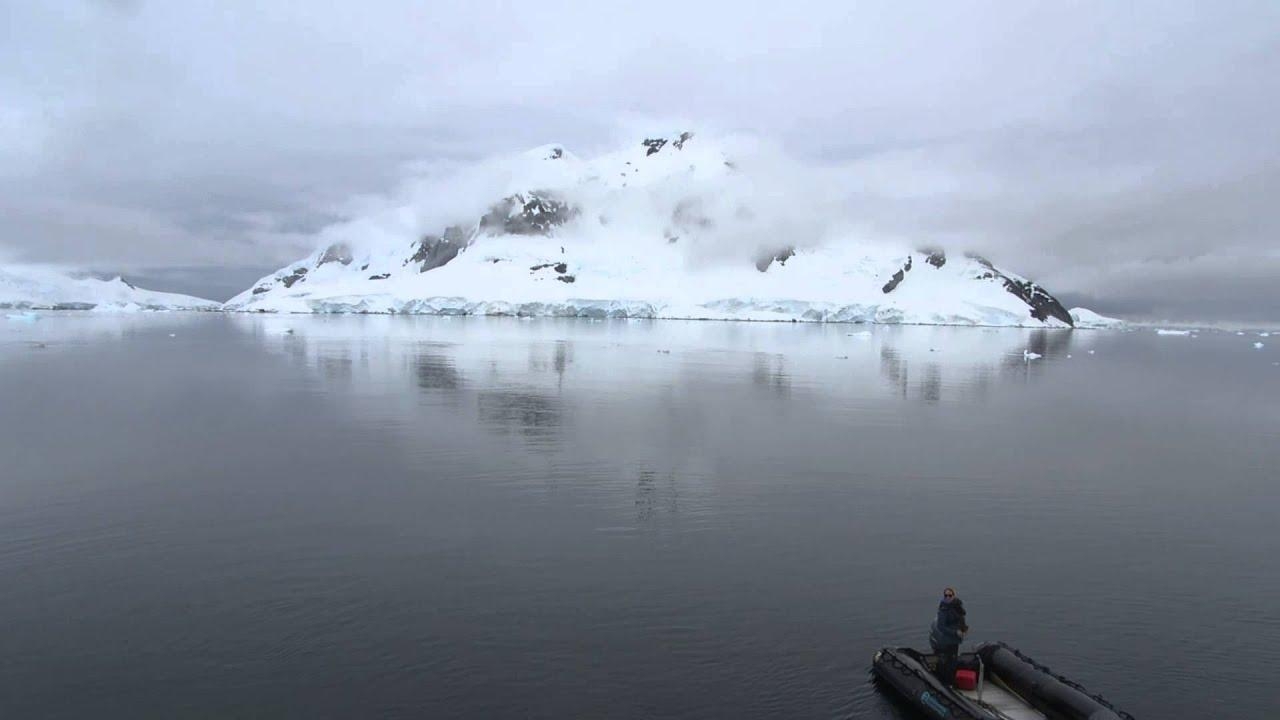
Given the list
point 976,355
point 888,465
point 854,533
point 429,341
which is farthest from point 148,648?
point 976,355

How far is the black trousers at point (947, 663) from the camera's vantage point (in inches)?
446

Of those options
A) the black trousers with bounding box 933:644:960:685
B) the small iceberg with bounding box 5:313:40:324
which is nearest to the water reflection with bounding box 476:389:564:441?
the black trousers with bounding box 933:644:960:685

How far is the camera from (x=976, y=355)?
84.0 metres

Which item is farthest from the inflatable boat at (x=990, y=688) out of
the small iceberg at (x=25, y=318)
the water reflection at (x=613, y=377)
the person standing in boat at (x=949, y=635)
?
the small iceberg at (x=25, y=318)

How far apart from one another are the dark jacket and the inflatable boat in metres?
0.33

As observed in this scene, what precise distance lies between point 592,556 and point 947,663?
6.92 meters

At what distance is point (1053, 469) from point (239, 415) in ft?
97.5

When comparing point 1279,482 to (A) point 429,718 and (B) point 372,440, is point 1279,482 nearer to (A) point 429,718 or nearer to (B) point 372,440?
(A) point 429,718

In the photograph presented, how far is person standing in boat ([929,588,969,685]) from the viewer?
1138 centimetres

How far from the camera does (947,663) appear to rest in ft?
37.4

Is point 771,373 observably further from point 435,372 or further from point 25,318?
point 25,318

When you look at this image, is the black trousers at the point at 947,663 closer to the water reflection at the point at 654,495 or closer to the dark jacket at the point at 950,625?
the dark jacket at the point at 950,625

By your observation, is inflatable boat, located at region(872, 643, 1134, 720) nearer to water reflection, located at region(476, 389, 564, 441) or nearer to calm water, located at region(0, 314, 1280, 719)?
calm water, located at region(0, 314, 1280, 719)

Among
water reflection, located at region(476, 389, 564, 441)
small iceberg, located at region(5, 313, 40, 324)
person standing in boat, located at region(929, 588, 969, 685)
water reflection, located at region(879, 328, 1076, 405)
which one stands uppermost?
small iceberg, located at region(5, 313, 40, 324)
